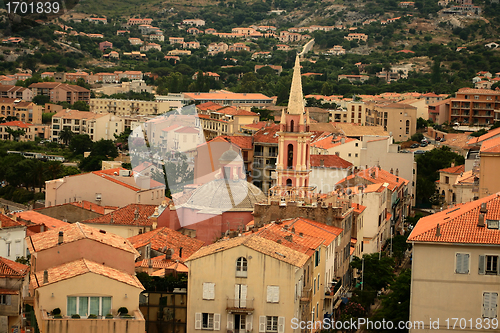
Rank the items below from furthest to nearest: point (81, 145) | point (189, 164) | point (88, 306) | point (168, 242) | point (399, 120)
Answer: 1. point (81, 145)
2. point (399, 120)
3. point (189, 164)
4. point (168, 242)
5. point (88, 306)

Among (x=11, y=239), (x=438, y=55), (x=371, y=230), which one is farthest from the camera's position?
(x=438, y=55)

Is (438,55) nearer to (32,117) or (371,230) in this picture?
(32,117)

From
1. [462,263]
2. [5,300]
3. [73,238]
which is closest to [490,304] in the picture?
[462,263]

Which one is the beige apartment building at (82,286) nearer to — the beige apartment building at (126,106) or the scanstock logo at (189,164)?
the scanstock logo at (189,164)

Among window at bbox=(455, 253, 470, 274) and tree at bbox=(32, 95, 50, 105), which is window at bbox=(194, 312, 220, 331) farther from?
tree at bbox=(32, 95, 50, 105)

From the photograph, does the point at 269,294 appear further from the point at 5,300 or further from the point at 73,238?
the point at 5,300

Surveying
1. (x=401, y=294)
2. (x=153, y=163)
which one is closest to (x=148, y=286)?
(x=401, y=294)
